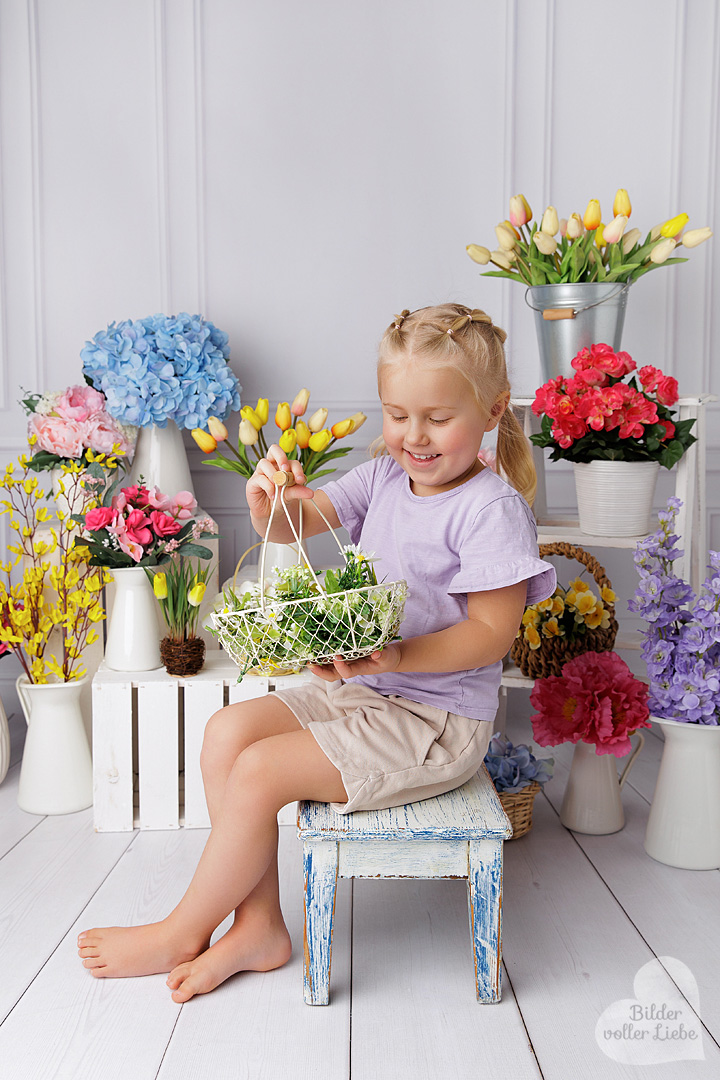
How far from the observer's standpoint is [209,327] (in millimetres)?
2359

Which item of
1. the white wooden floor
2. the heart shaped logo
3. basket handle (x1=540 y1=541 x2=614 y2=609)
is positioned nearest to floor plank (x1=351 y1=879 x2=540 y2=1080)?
the white wooden floor

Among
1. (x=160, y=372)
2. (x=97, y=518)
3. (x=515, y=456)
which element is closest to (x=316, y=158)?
(x=160, y=372)

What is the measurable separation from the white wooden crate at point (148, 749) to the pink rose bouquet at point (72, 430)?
60 centimetres

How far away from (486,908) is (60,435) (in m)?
1.51

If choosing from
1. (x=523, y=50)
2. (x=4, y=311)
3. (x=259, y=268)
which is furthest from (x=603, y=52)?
(x=4, y=311)

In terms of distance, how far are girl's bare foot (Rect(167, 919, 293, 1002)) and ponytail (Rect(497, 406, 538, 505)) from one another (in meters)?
0.87

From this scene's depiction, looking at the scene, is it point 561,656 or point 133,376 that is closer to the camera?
point 561,656

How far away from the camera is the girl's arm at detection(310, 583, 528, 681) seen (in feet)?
4.16

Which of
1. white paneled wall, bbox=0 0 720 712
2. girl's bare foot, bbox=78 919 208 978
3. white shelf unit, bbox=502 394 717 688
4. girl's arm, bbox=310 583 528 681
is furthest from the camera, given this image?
white paneled wall, bbox=0 0 720 712

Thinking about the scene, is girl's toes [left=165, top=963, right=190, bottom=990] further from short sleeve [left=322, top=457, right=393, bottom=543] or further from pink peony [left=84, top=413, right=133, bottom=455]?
pink peony [left=84, top=413, right=133, bottom=455]

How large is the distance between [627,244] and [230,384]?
1.05 m

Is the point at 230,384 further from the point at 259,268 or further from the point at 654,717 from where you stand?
the point at 654,717

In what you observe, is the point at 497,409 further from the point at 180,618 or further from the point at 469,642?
the point at 180,618

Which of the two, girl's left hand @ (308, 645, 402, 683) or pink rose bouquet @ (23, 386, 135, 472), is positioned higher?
pink rose bouquet @ (23, 386, 135, 472)
